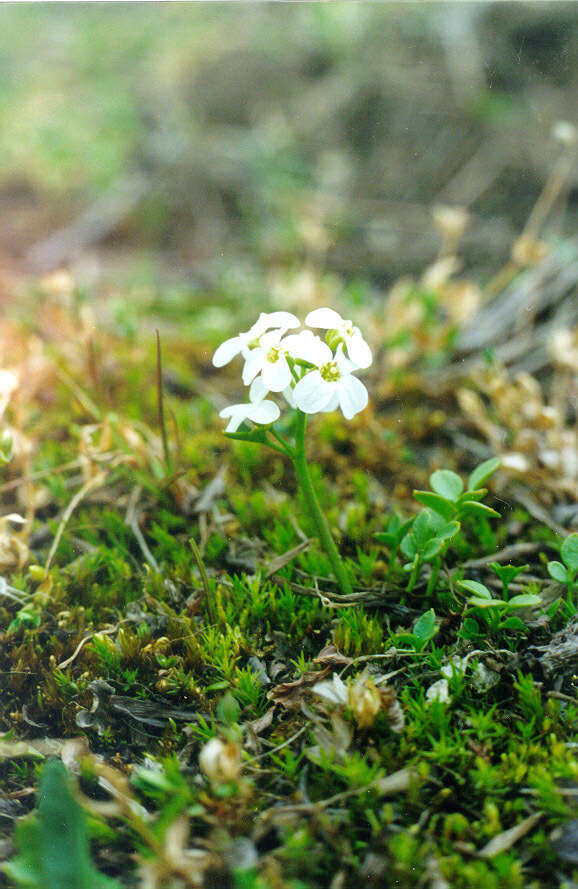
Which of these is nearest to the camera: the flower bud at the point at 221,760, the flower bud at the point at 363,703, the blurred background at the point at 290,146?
the flower bud at the point at 221,760

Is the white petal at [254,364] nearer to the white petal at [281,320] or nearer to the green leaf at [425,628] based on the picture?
the white petal at [281,320]

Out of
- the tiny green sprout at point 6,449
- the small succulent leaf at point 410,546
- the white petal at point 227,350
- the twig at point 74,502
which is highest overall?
the white petal at point 227,350

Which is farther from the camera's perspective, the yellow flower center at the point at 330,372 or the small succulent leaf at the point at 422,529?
the small succulent leaf at the point at 422,529

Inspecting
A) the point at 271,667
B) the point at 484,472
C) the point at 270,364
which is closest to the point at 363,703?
the point at 271,667

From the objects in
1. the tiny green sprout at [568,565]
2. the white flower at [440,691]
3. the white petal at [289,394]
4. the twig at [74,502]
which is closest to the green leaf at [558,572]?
the tiny green sprout at [568,565]

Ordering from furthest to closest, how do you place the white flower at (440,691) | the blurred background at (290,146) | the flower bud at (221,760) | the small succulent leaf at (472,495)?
the blurred background at (290,146), the small succulent leaf at (472,495), the white flower at (440,691), the flower bud at (221,760)

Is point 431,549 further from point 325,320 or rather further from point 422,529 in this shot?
point 325,320
